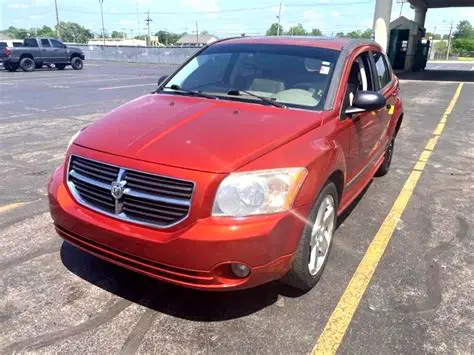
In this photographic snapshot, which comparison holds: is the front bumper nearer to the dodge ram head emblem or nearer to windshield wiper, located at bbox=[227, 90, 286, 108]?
the dodge ram head emblem

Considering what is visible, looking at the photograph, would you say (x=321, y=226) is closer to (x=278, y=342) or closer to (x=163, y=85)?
(x=278, y=342)

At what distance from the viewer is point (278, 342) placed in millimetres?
2641

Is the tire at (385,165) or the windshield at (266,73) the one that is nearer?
the windshield at (266,73)

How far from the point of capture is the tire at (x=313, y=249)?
9.34 feet

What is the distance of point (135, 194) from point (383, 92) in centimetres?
345

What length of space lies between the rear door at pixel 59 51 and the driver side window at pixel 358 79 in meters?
27.2

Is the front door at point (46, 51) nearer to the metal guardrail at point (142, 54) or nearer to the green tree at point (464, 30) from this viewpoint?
the metal guardrail at point (142, 54)

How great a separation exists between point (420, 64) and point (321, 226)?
111 ft

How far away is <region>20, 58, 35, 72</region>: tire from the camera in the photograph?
25984 mm

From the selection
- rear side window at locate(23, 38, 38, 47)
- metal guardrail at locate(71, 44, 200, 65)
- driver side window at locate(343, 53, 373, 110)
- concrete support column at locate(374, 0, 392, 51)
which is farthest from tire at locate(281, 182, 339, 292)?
metal guardrail at locate(71, 44, 200, 65)

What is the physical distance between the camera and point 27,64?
86.5 feet

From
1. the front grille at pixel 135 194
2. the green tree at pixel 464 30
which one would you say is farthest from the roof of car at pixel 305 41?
the green tree at pixel 464 30

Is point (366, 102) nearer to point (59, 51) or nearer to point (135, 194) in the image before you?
point (135, 194)

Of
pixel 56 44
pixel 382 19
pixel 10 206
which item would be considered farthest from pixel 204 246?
pixel 56 44
